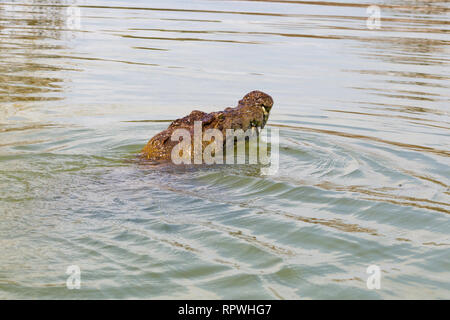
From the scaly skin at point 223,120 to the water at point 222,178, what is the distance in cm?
29

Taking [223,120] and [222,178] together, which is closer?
[222,178]

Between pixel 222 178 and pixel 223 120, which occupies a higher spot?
pixel 223 120

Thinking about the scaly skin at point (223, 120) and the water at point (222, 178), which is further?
the scaly skin at point (223, 120)

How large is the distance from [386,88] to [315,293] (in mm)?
7524

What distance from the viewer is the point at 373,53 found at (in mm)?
14047

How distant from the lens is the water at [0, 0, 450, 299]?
3.95 metres

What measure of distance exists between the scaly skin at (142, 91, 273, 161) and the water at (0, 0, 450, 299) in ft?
0.94

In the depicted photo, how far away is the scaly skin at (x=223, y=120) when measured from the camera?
608 cm

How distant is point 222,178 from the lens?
232 inches

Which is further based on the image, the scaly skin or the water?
the scaly skin

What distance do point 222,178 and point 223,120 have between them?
57 centimetres

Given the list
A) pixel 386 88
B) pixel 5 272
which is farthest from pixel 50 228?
pixel 386 88

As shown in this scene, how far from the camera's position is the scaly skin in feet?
20.0

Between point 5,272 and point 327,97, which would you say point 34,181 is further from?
point 327,97
